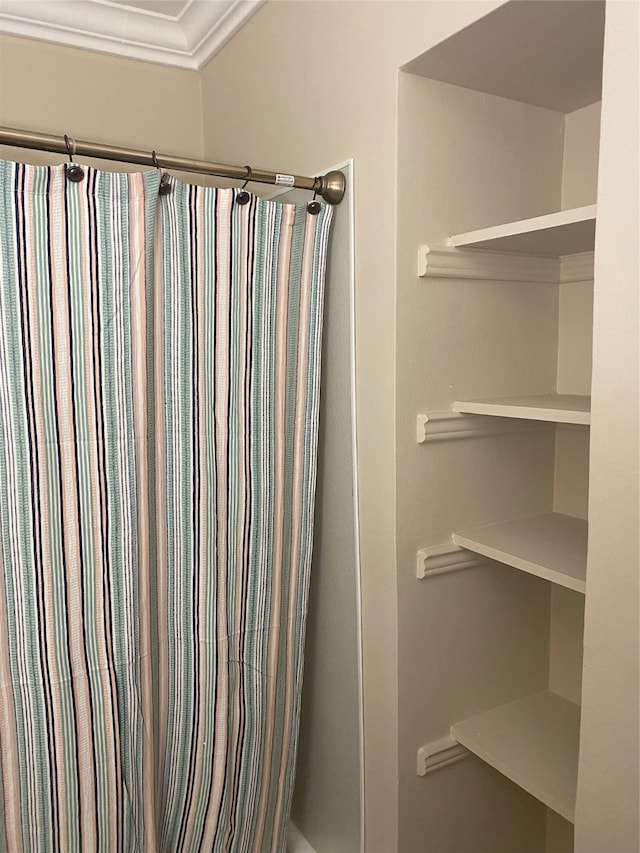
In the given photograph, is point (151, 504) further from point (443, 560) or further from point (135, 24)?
point (135, 24)

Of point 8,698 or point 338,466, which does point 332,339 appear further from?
point 8,698

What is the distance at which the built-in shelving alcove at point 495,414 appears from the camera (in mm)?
1279

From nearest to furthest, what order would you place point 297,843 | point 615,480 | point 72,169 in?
1. point 615,480
2. point 72,169
3. point 297,843

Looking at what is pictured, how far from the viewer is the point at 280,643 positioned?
1.54 m

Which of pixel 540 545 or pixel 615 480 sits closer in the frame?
pixel 615 480

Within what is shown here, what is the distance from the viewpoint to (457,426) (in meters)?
1.41

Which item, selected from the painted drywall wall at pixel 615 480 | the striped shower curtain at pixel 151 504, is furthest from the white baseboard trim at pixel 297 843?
the painted drywall wall at pixel 615 480

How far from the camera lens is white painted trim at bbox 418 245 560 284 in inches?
51.8

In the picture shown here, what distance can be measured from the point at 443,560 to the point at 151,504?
61cm

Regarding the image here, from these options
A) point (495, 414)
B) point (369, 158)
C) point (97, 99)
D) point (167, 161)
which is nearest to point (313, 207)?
point (369, 158)

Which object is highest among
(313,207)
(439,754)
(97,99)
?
(97,99)

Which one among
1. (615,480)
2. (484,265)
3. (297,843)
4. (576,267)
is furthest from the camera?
(297,843)

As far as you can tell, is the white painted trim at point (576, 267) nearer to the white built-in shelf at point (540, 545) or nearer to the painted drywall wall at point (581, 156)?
the painted drywall wall at point (581, 156)

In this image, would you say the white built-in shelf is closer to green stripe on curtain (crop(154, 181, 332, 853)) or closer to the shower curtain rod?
green stripe on curtain (crop(154, 181, 332, 853))
